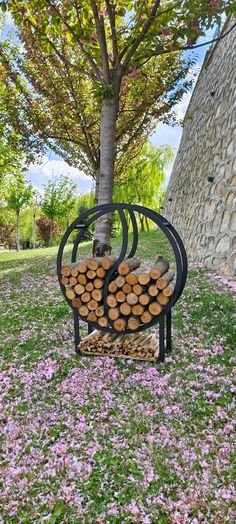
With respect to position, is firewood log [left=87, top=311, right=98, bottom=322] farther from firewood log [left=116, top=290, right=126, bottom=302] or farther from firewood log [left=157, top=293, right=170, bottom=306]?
firewood log [left=157, top=293, right=170, bottom=306]

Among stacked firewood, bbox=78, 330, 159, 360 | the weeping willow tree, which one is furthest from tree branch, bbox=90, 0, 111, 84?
the weeping willow tree

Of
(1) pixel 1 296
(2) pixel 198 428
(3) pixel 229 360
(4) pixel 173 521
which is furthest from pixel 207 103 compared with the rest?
(4) pixel 173 521

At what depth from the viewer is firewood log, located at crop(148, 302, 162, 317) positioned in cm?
421

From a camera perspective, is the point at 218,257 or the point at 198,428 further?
the point at 218,257

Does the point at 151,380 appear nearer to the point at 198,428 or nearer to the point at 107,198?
the point at 198,428

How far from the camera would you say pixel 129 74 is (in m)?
7.31

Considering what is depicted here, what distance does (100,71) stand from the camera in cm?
733

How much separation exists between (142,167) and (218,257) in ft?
62.1

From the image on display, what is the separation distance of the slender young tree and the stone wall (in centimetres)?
182

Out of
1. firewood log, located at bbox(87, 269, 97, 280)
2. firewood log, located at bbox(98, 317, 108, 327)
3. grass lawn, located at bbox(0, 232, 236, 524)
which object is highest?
firewood log, located at bbox(87, 269, 97, 280)

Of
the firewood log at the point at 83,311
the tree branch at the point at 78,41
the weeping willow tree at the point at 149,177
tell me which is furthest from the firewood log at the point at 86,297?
the weeping willow tree at the point at 149,177

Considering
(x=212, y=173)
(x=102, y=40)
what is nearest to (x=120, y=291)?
(x=102, y=40)

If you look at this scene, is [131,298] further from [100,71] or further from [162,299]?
[100,71]

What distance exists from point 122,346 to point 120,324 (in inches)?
16.7
